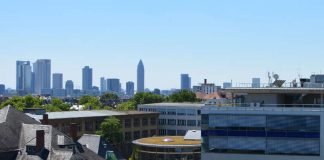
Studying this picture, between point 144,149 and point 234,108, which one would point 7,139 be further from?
point 144,149

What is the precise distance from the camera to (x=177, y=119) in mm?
151125

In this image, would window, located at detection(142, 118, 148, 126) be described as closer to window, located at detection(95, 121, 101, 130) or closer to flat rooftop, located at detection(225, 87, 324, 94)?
window, located at detection(95, 121, 101, 130)

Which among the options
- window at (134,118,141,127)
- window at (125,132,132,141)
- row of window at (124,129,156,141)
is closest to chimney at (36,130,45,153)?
row of window at (124,129,156,141)

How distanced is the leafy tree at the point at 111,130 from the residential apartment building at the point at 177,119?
1276 inches

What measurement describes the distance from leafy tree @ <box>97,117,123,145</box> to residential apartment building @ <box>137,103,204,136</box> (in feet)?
106

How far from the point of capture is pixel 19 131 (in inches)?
2366

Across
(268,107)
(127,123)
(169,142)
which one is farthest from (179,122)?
(268,107)

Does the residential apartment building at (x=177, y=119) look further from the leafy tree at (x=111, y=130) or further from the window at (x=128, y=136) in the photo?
the leafy tree at (x=111, y=130)

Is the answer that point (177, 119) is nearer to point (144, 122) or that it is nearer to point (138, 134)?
point (144, 122)

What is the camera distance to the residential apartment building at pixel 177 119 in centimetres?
14900

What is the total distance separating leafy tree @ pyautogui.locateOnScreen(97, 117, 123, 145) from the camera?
115750 mm

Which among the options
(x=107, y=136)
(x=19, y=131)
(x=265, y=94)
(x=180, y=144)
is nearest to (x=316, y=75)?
(x=265, y=94)

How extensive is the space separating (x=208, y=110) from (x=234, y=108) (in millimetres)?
3089

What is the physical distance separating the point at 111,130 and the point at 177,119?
37.2m
